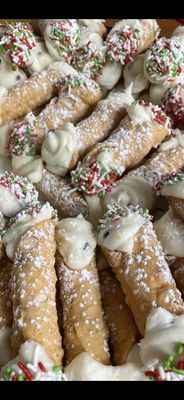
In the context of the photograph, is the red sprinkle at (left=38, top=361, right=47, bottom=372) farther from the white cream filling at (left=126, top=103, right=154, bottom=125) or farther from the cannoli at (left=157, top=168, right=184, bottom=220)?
the white cream filling at (left=126, top=103, right=154, bottom=125)

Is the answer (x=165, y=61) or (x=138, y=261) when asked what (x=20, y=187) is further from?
(x=165, y=61)

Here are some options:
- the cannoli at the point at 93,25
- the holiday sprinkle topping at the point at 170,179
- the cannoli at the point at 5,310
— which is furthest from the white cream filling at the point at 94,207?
the cannoli at the point at 93,25

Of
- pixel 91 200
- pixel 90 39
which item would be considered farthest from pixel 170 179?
pixel 90 39

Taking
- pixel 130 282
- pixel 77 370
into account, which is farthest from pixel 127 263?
pixel 77 370

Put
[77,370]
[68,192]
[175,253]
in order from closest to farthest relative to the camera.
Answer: [77,370] → [175,253] → [68,192]

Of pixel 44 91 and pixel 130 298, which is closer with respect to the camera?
pixel 130 298
